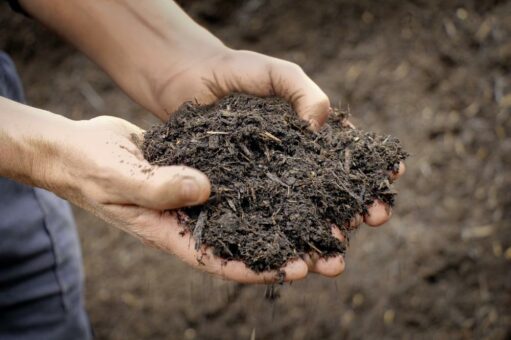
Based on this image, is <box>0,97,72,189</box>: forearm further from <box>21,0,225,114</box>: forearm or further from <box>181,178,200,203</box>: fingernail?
<box>21,0,225,114</box>: forearm

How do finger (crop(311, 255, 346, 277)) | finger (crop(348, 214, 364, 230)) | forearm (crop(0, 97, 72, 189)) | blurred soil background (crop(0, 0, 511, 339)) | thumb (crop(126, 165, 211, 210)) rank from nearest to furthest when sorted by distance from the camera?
thumb (crop(126, 165, 211, 210))
forearm (crop(0, 97, 72, 189))
finger (crop(311, 255, 346, 277))
finger (crop(348, 214, 364, 230))
blurred soil background (crop(0, 0, 511, 339))

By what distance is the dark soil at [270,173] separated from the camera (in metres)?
1.58

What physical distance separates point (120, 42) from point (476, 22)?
2455 mm

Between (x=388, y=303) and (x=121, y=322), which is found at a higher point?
(x=388, y=303)

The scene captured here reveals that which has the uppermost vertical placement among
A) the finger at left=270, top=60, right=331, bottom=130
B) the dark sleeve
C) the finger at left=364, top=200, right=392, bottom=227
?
the dark sleeve

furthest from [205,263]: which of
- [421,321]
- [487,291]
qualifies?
[487,291]

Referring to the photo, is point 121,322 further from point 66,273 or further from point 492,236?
point 492,236

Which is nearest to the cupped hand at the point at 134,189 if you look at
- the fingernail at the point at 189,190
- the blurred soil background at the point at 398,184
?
the fingernail at the point at 189,190

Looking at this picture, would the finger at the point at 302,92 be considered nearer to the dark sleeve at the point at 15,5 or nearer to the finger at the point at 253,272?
the finger at the point at 253,272

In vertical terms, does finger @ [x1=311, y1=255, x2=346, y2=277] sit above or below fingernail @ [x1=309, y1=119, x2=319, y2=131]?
below

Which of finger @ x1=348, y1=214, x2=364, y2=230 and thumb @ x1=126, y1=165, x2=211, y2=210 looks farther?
finger @ x1=348, y1=214, x2=364, y2=230

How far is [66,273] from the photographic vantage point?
6.40 feet

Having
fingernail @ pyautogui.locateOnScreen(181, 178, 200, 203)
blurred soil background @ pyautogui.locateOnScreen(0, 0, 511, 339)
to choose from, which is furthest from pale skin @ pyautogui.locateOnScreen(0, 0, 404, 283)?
blurred soil background @ pyautogui.locateOnScreen(0, 0, 511, 339)

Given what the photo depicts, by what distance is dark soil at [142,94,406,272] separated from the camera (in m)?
1.58
